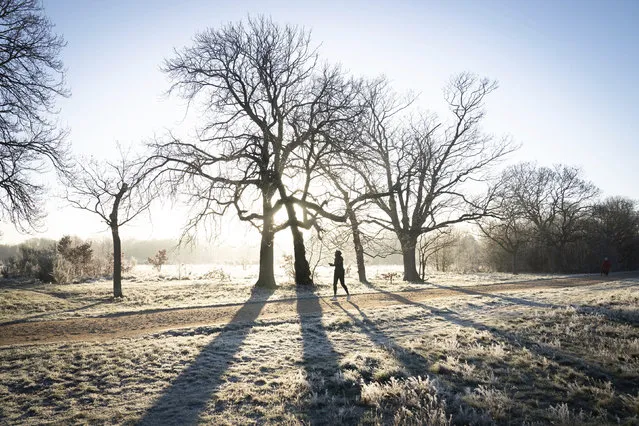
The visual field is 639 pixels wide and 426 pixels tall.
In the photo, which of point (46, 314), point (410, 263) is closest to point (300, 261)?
point (410, 263)

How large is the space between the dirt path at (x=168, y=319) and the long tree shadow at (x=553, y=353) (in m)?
3.18

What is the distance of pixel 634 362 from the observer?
257 inches

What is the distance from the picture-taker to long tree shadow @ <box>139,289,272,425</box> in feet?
15.1

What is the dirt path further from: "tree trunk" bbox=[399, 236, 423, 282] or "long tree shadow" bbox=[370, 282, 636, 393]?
Answer: "tree trunk" bbox=[399, 236, 423, 282]

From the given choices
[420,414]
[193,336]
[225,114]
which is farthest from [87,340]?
[225,114]

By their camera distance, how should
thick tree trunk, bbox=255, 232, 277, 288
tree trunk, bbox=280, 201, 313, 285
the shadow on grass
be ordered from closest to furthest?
1. the shadow on grass
2. thick tree trunk, bbox=255, 232, 277, 288
3. tree trunk, bbox=280, 201, 313, 285

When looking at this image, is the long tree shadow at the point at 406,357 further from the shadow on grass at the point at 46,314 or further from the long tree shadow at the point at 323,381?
the shadow on grass at the point at 46,314

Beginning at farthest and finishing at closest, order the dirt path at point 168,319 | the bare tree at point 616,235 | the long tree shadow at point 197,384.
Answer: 1. the bare tree at point 616,235
2. the dirt path at point 168,319
3. the long tree shadow at point 197,384

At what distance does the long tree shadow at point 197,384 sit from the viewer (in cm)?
462

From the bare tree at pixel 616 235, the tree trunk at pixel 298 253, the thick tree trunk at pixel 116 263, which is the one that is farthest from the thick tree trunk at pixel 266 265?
the bare tree at pixel 616 235

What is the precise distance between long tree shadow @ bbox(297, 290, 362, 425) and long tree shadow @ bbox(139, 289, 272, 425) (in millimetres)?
1481

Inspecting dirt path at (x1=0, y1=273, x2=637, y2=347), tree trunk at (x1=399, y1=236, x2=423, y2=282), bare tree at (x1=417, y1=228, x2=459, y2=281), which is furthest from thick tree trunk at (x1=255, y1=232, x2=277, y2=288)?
bare tree at (x1=417, y1=228, x2=459, y2=281)

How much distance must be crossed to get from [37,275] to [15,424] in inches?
964

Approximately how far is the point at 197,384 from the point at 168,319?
17.4 feet
